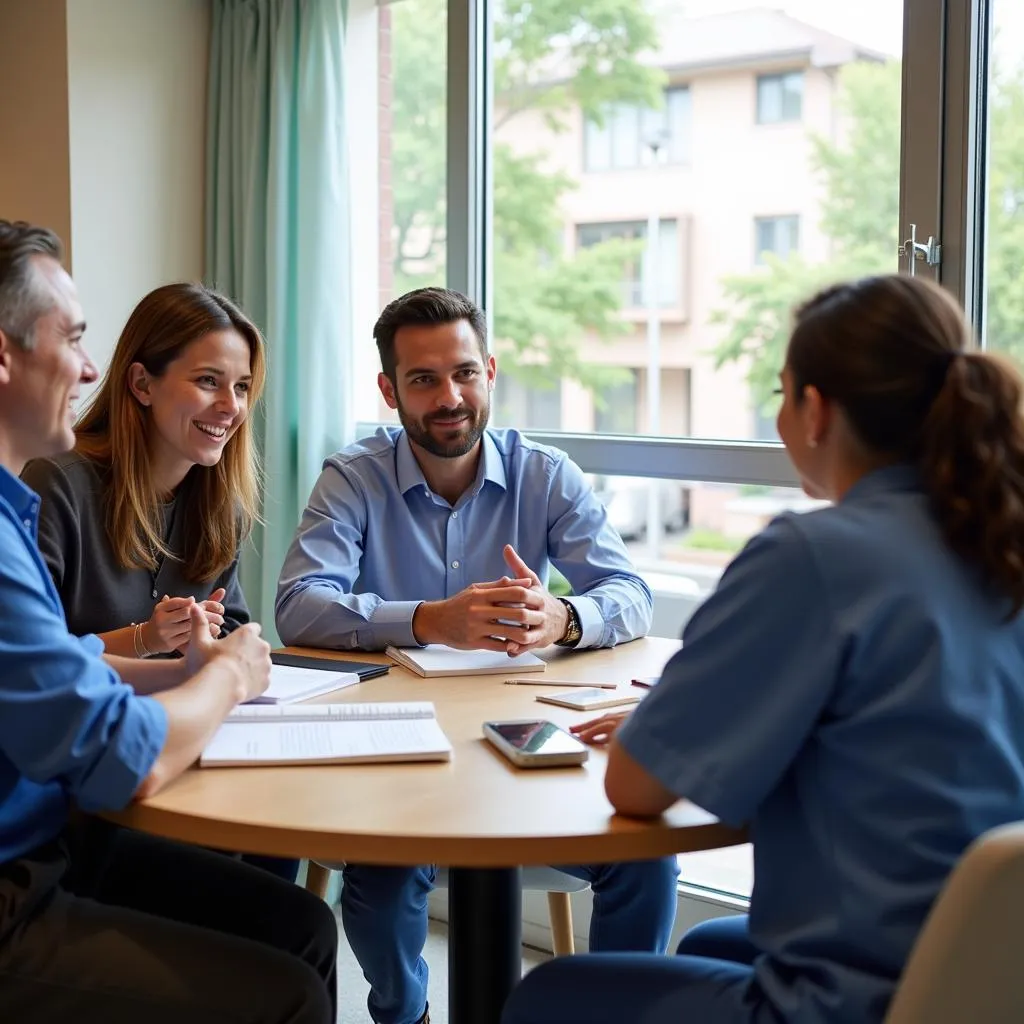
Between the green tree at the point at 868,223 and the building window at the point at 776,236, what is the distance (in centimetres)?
3

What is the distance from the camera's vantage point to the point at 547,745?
4.87ft

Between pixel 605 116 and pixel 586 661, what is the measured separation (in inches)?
65.1

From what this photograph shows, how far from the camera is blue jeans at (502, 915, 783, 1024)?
4.15 ft

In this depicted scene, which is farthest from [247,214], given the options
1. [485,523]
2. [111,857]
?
[111,857]

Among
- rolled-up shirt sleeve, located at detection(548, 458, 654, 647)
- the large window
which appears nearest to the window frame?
the large window

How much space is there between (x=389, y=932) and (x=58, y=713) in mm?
979

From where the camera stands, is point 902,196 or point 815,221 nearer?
point 902,196

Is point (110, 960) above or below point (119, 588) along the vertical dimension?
below

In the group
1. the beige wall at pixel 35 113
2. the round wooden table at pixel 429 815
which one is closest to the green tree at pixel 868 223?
the round wooden table at pixel 429 815

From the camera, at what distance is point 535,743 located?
149 cm

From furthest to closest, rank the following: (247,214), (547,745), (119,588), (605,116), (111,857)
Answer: (247,214), (605,116), (119,588), (111,857), (547,745)

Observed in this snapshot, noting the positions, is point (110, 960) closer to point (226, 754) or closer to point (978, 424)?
point (226, 754)

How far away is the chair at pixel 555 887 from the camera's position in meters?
2.15

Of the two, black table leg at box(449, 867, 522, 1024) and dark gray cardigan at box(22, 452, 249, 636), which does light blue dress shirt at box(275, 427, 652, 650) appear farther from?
black table leg at box(449, 867, 522, 1024)
